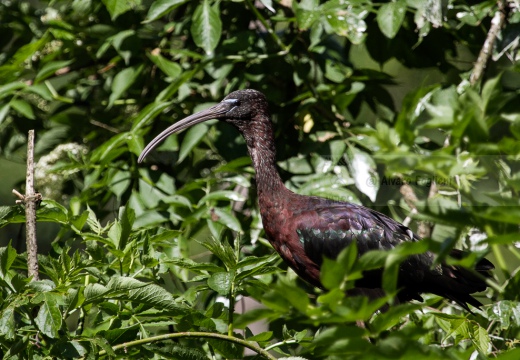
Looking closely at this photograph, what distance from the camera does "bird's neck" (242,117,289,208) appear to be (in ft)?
11.0

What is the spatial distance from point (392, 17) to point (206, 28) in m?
0.85

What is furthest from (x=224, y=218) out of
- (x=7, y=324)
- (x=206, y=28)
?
(x=7, y=324)

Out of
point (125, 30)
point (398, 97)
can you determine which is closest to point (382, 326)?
point (125, 30)

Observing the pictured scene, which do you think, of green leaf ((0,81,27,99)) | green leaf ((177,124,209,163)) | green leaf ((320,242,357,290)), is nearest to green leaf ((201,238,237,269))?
green leaf ((320,242,357,290))

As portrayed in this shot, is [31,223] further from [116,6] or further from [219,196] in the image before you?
[116,6]

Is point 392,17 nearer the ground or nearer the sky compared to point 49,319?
nearer the sky

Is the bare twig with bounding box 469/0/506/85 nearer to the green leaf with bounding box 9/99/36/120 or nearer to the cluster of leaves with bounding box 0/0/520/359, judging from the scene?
the cluster of leaves with bounding box 0/0/520/359

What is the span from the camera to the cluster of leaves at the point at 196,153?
217 cm

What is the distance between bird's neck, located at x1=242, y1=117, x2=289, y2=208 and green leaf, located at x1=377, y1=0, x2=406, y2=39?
706 mm

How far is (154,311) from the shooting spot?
229cm

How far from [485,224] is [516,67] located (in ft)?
1.20

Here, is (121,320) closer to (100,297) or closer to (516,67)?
(100,297)

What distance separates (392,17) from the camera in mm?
3334

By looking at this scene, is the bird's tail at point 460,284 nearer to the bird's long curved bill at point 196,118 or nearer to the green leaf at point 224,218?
the green leaf at point 224,218
